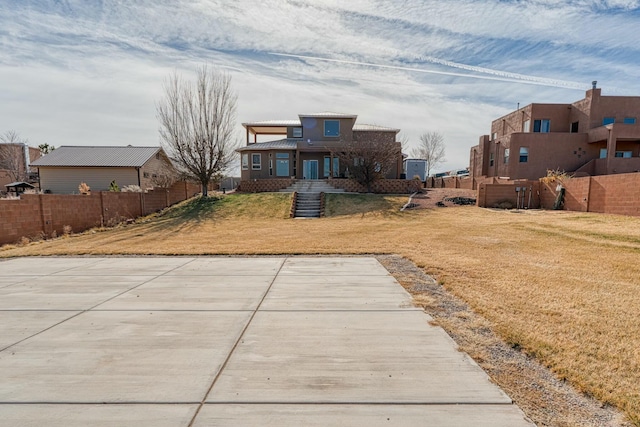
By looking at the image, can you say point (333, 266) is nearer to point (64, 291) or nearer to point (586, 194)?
point (64, 291)

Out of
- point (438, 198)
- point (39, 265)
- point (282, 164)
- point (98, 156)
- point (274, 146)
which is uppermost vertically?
point (274, 146)

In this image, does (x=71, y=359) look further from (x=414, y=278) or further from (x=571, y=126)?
(x=571, y=126)

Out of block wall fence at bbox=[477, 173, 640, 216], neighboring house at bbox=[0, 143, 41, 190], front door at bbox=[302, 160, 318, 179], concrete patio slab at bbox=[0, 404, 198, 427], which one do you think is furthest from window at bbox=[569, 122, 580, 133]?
neighboring house at bbox=[0, 143, 41, 190]

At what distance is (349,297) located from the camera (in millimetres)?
4449

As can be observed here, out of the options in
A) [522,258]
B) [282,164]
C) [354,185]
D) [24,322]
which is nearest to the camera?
[24,322]

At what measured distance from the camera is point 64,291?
4.77 m

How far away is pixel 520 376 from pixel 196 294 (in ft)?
13.7

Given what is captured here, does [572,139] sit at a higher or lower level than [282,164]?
higher

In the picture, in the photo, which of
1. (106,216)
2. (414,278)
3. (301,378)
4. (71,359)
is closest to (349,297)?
(414,278)

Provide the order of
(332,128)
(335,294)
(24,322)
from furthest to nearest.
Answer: (332,128) → (335,294) → (24,322)

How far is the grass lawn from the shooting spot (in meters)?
2.86

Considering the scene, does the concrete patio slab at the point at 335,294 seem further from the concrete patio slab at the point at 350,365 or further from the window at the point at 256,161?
the window at the point at 256,161

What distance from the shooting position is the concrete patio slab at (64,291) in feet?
13.7

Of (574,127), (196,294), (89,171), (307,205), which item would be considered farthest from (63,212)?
(574,127)
